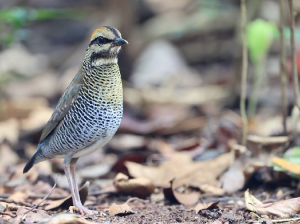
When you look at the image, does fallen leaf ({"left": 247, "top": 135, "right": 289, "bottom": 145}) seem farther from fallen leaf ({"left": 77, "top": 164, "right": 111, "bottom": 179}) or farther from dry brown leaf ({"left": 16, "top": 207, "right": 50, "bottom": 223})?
dry brown leaf ({"left": 16, "top": 207, "right": 50, "bottom": 223})

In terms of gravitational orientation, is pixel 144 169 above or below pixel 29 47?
below

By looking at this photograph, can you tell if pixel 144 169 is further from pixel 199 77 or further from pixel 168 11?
pixel 168 11

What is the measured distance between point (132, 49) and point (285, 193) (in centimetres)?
651

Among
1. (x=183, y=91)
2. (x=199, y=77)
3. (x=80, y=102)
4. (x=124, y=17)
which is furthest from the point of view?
(x=199, y=77)

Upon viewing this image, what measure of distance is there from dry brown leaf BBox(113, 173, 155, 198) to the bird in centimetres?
56

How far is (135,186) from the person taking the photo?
13.7 ft

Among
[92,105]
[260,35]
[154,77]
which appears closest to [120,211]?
[92,105]

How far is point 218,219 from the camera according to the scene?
3.16 m

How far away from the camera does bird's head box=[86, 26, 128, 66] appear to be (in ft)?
11.8

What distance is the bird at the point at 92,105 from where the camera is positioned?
140 inches

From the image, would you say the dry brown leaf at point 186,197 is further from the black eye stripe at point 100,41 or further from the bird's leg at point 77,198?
the black eye stripe at point 100,41

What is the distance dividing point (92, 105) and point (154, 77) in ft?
23.5

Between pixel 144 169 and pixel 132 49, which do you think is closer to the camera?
pixel 144 169

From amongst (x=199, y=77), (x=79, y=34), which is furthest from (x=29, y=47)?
(x=199, y=77)
